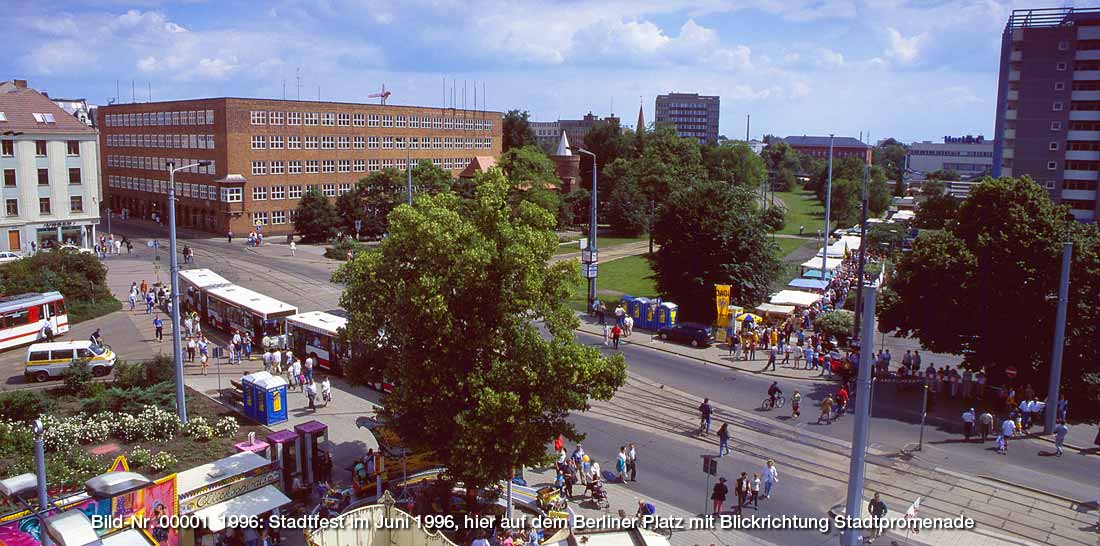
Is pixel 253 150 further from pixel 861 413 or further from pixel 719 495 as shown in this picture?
pixel 861 413

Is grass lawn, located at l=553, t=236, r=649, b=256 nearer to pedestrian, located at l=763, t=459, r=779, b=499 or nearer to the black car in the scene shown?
the black car

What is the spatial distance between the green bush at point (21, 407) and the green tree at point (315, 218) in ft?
159

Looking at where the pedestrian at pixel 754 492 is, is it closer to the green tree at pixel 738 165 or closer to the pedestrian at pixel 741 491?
the pedestrian at pixel 741 491

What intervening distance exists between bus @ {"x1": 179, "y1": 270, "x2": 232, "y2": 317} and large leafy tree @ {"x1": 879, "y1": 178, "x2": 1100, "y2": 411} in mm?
34923

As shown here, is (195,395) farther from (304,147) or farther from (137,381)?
(304,147)

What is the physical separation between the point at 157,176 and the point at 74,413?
229ft

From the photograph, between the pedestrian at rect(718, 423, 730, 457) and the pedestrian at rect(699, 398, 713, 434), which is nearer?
the pedestrian at rect(718, 423, 730, 457)

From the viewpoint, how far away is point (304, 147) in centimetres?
8200

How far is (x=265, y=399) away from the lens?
27625 mm

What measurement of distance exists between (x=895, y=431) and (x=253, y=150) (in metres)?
66.5

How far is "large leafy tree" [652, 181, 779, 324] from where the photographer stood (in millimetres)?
44875

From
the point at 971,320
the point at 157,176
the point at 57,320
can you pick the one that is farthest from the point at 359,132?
the point at 971,320

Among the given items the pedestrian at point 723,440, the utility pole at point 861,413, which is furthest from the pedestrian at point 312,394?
the utility pole at point 861,413

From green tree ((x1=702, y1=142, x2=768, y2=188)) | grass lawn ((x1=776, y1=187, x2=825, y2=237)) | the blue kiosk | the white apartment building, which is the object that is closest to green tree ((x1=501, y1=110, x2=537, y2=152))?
green tree ((x1=702, y1=142, x2=768, y2=188))
